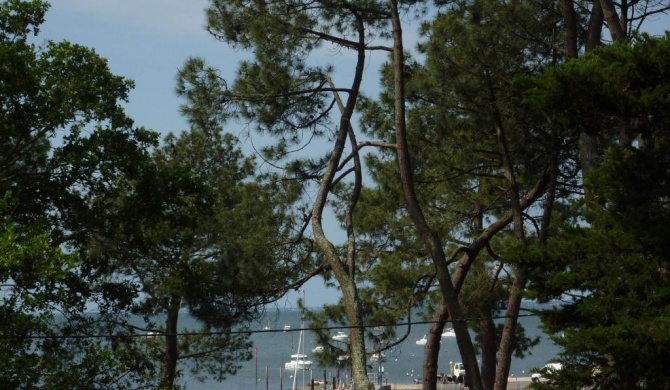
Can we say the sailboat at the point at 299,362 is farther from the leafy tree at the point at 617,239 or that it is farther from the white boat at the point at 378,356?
the leafy tree at the point at 617,239

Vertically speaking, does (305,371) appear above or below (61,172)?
above

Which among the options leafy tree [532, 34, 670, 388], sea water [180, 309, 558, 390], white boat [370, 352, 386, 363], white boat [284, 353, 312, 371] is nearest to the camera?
leafy tree [532, 34, 670, 388]

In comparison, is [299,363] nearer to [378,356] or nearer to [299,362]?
[299,362]

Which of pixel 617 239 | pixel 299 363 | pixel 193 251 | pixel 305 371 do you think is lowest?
pixel 617 239

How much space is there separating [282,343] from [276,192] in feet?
308

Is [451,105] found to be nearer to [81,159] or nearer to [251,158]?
[81,159]

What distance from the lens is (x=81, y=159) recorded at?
37.0 ft

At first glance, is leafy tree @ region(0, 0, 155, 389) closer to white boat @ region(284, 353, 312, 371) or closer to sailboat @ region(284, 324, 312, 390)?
sailboat @ region(284, 324, 312, 390)

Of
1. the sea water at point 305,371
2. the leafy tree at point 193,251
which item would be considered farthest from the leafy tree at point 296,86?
the sea water at point 305,371

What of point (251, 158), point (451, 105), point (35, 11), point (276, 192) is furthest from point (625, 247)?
point (251, 158)

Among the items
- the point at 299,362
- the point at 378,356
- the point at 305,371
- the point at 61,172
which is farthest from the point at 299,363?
the point at 61,172

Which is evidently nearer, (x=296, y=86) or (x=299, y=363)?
(x=296, y=86)

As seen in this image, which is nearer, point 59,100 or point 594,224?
point 594,224

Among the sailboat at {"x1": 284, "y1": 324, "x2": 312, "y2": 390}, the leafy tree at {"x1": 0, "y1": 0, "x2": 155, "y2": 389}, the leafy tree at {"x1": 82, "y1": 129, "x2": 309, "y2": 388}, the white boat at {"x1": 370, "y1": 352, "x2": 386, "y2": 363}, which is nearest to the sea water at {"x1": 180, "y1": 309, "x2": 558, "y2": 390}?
the sailboat at {"x1": 284, "y1": 324, "x2": 312, "y2": 390}
